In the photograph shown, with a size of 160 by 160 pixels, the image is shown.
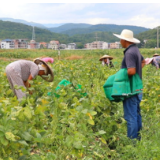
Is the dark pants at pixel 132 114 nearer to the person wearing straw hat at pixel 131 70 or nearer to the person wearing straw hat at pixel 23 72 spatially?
the person wearing straw hat at pixel 131 70

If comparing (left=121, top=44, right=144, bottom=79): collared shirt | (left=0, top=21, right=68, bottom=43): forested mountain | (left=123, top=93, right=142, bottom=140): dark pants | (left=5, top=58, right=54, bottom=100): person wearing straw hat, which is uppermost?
(left=0, top=21, right=68, bottom=43): forested mountain

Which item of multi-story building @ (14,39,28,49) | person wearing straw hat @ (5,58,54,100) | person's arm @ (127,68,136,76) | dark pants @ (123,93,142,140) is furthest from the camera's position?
multi-story building @ (14,39,28,49)

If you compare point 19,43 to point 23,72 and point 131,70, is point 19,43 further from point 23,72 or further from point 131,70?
point 131,70

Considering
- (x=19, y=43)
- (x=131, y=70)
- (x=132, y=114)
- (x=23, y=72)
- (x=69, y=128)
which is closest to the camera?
(x=69, y=128)

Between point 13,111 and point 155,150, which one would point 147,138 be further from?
point 13,111

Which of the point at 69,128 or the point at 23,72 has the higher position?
the point at 23,72

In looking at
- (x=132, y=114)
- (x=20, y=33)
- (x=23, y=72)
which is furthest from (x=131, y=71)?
(x=20, y=33)

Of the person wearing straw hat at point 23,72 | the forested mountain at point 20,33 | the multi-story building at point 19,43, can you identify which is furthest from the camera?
the forested mountain at point 20,33

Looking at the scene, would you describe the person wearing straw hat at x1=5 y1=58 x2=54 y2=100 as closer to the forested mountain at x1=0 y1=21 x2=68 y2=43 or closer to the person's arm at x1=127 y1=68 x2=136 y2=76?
the person's arm at x1=127 y1=68 x2=136 y2=76

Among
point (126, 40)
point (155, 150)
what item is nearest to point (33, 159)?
point (155, 150)

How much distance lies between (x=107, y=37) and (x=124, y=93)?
4597 inches

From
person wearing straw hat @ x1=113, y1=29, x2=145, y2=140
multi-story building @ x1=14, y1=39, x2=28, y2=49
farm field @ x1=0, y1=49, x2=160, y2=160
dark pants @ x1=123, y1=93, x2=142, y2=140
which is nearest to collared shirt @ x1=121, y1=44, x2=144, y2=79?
person wearing straw hat @ x1=113, y1=29, x2=145, y2=140

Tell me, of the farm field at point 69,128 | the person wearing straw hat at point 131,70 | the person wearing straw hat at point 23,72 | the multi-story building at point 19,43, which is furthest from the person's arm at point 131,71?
the multi-story building at point 19,43

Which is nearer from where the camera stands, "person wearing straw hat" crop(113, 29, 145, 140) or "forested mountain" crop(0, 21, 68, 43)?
"person wearing straw hat" crop(113, 29, 145, 140)
